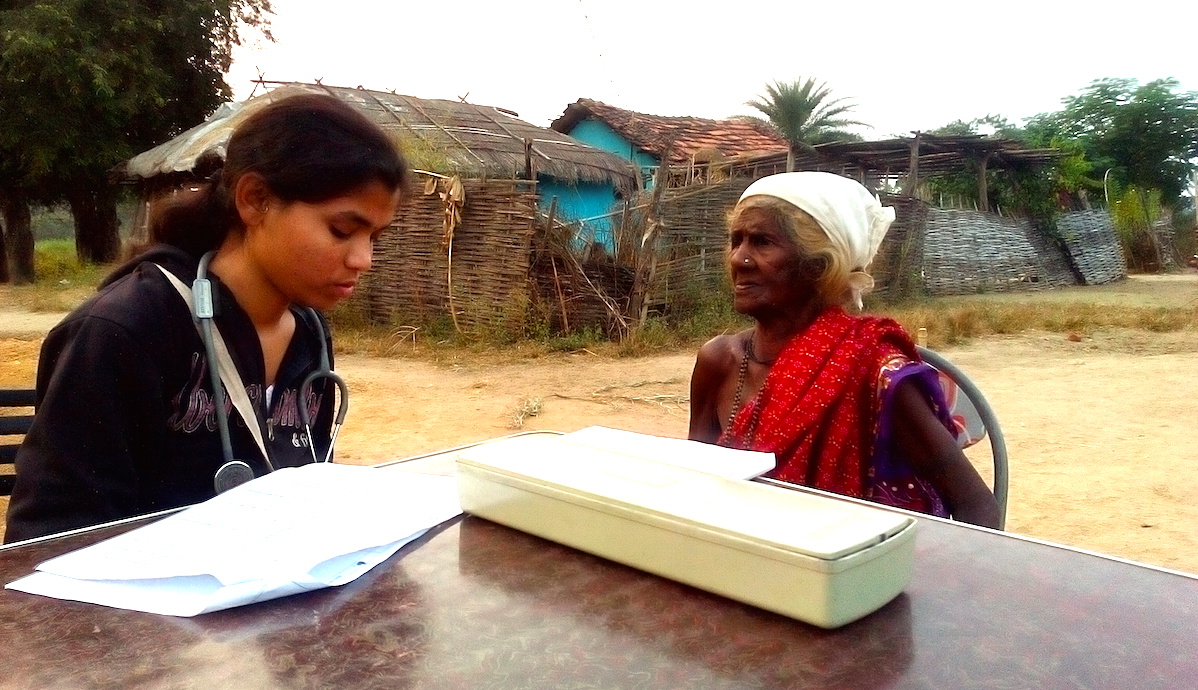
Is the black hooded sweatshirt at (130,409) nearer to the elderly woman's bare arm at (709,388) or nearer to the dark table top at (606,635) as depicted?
the dark table top at (606,635)

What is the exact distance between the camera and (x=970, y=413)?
188cm

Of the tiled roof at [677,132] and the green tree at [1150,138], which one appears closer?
the tiled roof at [677,132]

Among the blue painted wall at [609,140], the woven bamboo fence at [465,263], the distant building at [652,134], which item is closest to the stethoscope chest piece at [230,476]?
the woven bamboo fence at [465,263]

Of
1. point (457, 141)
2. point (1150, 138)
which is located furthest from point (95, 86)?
point (1150, 138)

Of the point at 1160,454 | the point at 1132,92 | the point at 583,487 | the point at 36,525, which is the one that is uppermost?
the point at 1132,92

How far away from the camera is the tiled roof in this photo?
1698cm

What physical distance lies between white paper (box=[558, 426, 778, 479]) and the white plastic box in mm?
145

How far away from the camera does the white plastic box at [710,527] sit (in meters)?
0.74

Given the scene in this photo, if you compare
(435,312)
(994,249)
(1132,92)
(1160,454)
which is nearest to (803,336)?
(1160,454)

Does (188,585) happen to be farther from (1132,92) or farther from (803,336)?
(1132,92)

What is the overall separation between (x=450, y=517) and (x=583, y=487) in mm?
238

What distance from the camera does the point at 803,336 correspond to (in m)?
1.88

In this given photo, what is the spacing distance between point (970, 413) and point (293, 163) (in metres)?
1.40

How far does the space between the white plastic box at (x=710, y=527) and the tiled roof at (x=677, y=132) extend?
50.6ft
